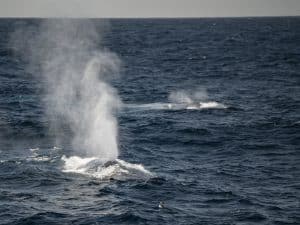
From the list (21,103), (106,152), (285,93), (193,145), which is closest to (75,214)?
(106,152)

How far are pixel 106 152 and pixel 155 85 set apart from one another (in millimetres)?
49273

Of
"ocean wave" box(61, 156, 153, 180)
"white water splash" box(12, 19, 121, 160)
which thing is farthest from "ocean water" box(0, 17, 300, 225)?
"white water splash" box(12, 19, 121, 160)

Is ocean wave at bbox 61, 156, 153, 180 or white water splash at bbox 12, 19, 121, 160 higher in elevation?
white water splash at bbox 12, 19, 121, 160

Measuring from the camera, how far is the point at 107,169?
5022 cm

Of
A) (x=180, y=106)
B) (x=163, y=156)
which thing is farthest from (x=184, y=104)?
(x=163, y=156)

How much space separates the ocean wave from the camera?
48.8 meters

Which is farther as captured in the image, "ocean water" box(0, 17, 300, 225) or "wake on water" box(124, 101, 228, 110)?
"wake on water" box(124, 101, 228, 110)

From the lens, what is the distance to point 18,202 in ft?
139

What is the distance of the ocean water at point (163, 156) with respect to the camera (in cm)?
4094

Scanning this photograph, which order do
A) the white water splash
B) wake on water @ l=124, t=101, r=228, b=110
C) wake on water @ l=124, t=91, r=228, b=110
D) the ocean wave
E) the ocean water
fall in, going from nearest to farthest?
the ocean water, the ocean wave, the white water splash, wake on water @ l=124, t=101, r=228, b=110, wake on water @ l=124, t=91, r=228, b=110

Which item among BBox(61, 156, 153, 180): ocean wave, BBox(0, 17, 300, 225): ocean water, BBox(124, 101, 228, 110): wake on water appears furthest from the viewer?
BBox(124, 101, 228, 110): wake on water

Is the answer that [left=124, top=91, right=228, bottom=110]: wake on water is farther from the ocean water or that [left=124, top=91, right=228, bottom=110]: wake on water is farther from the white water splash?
the white water splash

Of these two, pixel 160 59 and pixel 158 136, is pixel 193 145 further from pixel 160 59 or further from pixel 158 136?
pixel 160 59

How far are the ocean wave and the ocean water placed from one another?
10 cm
